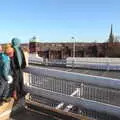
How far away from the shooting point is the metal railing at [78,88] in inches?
187

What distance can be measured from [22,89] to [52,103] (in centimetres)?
83

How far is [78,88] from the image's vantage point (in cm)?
536

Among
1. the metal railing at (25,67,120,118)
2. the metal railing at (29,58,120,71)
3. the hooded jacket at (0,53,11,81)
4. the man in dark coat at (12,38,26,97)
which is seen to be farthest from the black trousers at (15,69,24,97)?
the metal railing at (29,58,120,71)

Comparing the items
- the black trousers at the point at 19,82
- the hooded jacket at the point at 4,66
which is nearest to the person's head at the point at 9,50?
the hooded jacket at the point at 4,66

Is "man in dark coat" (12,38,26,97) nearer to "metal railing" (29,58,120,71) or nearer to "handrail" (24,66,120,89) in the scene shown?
"handrail" (24,66,120,89)

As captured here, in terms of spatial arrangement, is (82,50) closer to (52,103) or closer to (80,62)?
(80,62)

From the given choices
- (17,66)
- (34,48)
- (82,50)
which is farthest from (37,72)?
(82,50)

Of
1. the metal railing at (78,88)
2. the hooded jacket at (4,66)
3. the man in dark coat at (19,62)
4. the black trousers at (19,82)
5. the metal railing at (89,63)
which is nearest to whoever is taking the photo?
the metal railing at (78,88)

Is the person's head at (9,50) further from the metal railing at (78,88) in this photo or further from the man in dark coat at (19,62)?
the metal railing at (78,88)

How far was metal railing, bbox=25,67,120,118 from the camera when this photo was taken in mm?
4758

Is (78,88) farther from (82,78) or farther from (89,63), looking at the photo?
(89,63)

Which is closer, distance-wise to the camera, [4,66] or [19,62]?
[4,66]

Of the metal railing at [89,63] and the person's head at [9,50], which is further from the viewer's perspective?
the metal railing at [89,63]

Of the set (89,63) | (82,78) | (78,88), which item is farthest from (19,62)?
(89,63)
